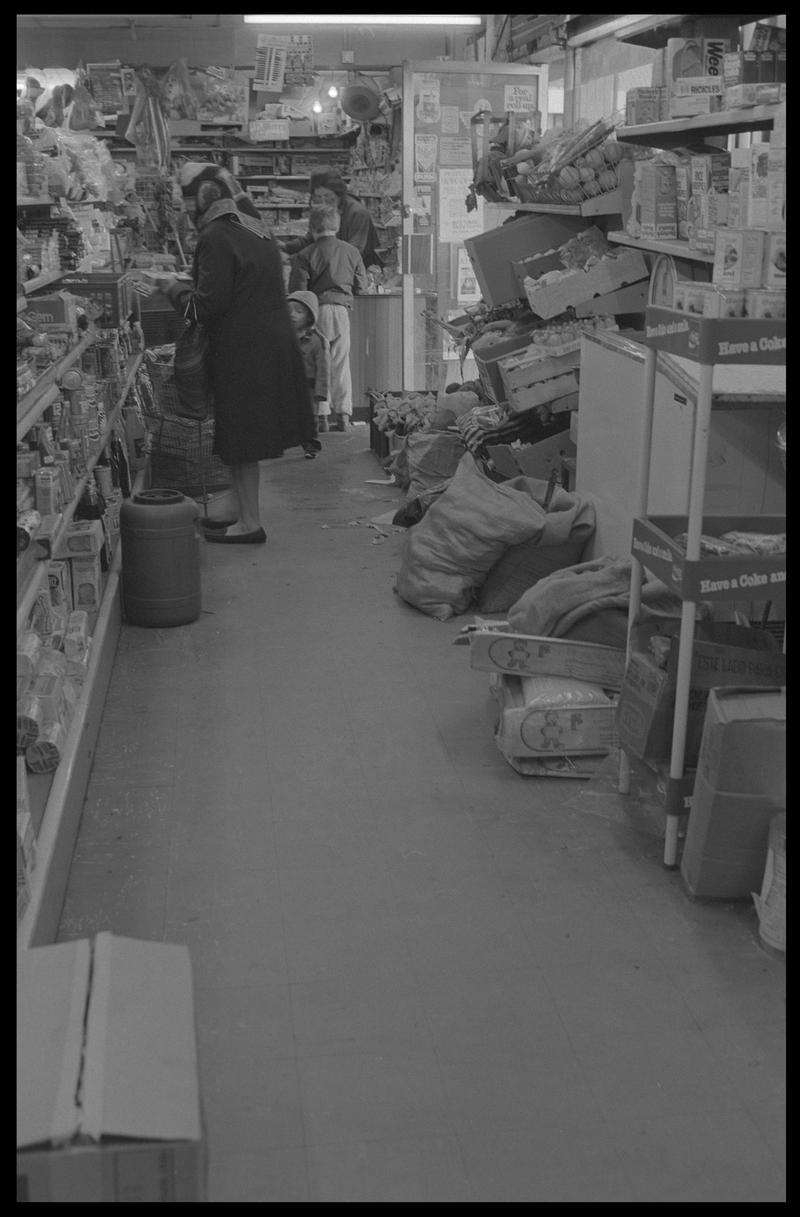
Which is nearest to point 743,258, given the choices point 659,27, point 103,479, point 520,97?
point 659,27

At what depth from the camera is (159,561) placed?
18.9 ft

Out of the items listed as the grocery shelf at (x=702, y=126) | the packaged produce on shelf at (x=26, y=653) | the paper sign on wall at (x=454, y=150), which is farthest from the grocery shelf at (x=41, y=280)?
the paper sign on wall at (x=454, y=150)

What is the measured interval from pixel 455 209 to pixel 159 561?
561 cm

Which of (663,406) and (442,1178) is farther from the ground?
(663,406)

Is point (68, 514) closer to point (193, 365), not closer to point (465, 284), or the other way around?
point (193, 365)

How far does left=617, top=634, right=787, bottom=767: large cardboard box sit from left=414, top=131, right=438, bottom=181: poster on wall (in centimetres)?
728

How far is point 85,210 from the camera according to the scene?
662 centimetres

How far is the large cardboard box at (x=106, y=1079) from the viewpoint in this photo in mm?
1802

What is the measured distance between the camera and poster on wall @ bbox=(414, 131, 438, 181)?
33.1 feet

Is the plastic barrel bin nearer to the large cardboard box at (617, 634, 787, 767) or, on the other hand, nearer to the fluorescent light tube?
the large cardboard box at (617, 634, 787, 767)
